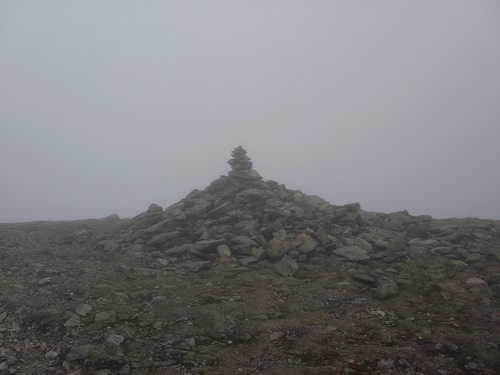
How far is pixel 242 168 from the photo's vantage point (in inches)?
1030

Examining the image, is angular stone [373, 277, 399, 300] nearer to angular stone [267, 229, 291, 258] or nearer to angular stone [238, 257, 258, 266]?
angular stone [267, 229, 291, 258]

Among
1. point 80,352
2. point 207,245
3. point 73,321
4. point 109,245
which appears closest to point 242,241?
point 207,245

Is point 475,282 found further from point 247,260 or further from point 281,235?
point 247,260

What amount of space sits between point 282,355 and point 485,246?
13.9 metres

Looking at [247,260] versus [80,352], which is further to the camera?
[247,260]

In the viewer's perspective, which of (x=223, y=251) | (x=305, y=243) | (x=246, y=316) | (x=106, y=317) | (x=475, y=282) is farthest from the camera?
(x=305, y=243)

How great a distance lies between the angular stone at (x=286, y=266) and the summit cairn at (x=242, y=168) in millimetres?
9269

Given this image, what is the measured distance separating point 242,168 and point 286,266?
36.0ft

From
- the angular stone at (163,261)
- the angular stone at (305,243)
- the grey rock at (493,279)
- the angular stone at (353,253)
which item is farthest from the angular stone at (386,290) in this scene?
A: the angular stone at (163,261)

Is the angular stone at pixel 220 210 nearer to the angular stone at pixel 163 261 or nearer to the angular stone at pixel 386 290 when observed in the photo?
the angular stone at pixel 163 261

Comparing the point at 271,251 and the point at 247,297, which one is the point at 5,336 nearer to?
the point at 247,297

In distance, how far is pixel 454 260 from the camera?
54.7ft

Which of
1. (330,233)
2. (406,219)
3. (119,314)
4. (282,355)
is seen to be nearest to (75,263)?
(119,314)

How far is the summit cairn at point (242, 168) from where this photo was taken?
2539 centimetres
